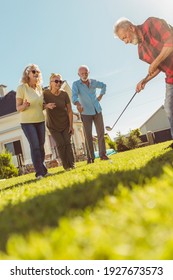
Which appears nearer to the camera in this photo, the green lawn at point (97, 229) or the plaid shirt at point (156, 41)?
the green lawn at point (97, 229)

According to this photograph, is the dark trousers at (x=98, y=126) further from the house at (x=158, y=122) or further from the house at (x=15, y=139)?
the house at (x=158, y=122)

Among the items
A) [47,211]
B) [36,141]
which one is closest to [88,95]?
[36,141]

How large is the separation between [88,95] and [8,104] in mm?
20799

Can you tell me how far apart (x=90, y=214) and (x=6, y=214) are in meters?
0.81

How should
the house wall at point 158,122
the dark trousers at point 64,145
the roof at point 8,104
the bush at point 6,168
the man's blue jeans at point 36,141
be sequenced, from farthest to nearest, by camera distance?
the house wall at point 158,122, the roof at point 8,104, the bush at point 6,168, the dark trousers at point 64,145, the man's blue jeans at point 36,141

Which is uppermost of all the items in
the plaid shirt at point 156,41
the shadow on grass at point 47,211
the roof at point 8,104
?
the roof at point 8,104

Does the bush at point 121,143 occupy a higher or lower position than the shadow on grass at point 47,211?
higher

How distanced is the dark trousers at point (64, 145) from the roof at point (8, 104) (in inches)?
796

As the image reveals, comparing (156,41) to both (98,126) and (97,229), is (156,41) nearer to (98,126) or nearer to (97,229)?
(98,126)

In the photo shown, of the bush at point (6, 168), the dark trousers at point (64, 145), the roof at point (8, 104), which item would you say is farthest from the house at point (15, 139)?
the dark trousers at point (64, 145)

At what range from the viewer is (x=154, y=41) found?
13.7ft

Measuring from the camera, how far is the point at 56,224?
1.49 meters

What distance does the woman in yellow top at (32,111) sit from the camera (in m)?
5.51

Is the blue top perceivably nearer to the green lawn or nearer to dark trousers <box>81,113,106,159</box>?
dark trousers <box>81,113,106,159</box>
